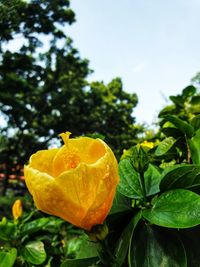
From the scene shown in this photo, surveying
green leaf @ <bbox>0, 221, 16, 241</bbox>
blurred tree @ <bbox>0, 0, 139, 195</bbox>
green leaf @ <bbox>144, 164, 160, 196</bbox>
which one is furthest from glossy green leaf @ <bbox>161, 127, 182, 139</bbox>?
blurred tree @ <bbox>0, 0, 139, 195</bbox>

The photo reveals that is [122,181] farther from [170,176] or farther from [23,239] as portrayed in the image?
[23,239]

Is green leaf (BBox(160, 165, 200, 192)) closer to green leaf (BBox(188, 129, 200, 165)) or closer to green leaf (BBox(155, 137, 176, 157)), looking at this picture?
green leaf (BBox(188, 129, 200, 165))

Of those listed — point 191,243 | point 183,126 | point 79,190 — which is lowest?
point 191,243

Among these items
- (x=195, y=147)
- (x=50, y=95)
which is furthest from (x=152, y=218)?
(x=50, y=95)

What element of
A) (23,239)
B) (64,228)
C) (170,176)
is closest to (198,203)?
(170,176)

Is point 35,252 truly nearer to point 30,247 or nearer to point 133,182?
point 30,247

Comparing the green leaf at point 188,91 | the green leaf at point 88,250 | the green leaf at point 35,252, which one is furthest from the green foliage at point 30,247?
the green leaf at point 188,91

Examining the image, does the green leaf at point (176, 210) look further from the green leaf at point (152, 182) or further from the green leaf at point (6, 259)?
the green leaf at point (6, 259)
